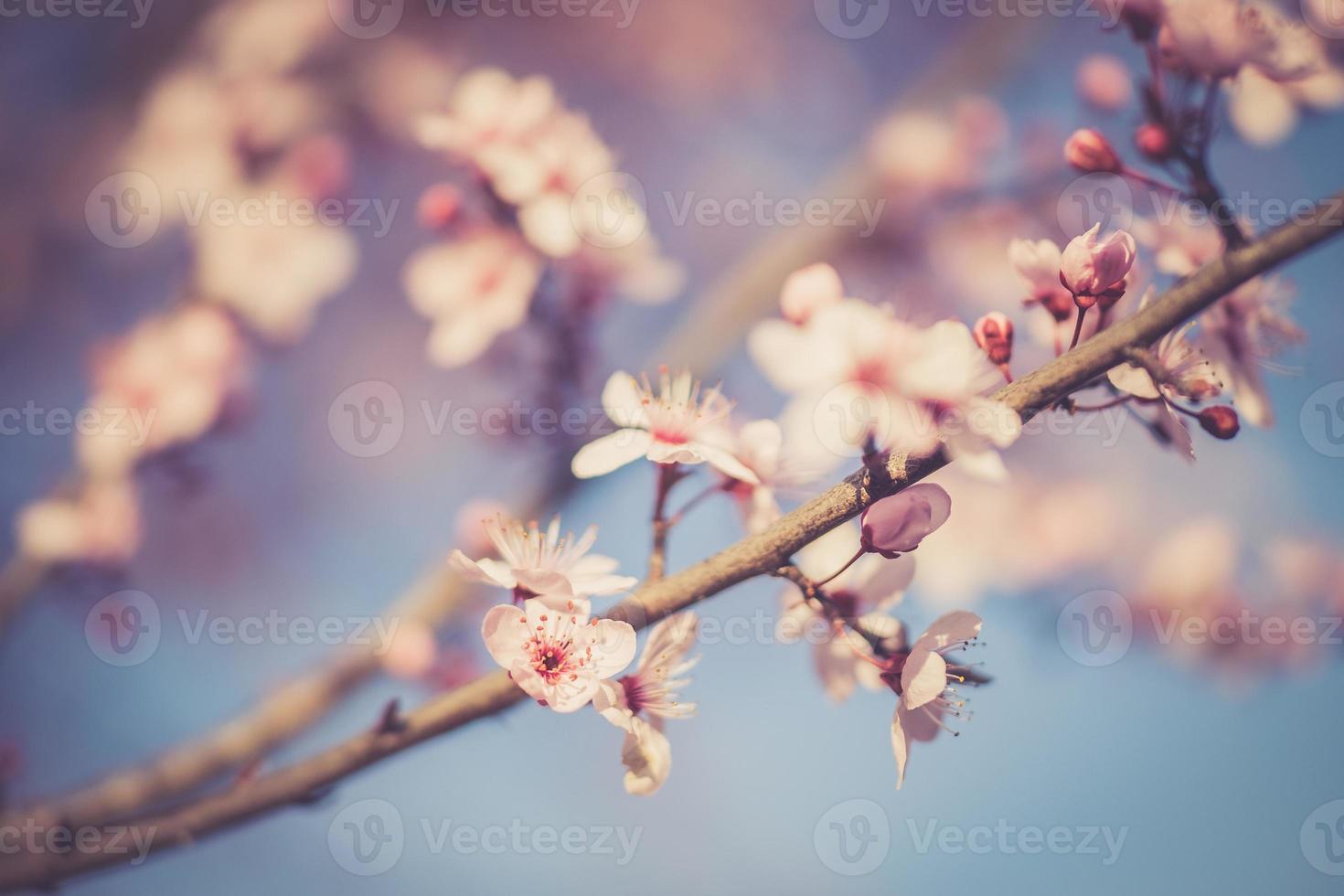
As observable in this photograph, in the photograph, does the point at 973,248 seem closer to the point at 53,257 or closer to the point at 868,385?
the point at 868,385
